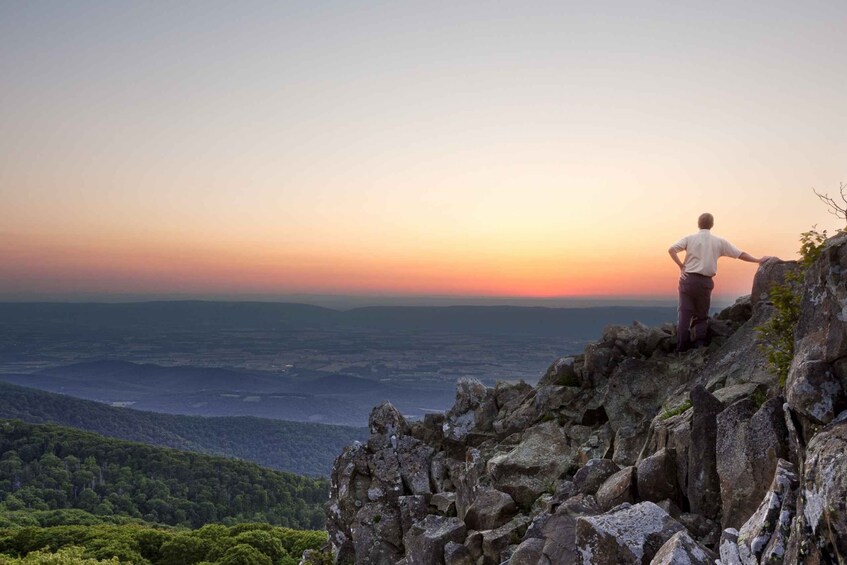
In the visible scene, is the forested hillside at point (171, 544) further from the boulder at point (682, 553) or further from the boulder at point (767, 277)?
the boulder at point (682, 553)

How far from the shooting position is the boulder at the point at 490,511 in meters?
16.3

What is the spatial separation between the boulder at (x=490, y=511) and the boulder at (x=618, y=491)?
13.4 feet

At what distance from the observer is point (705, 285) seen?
17203 mm

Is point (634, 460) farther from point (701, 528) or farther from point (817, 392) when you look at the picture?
point (817, 392)

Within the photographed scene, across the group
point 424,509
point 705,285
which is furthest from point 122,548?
point 705,285

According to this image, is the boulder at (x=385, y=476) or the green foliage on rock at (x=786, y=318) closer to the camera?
the green foliage on rock at (x=786, y=318)

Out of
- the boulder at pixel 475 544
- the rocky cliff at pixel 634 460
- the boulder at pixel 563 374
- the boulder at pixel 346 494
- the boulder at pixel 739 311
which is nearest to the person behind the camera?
the rocky cliff at pixel 634 460

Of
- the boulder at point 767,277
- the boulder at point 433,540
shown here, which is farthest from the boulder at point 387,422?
the boulder at point 767,277

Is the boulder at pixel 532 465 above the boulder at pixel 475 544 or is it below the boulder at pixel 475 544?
above

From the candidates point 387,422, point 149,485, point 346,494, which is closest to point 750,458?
point 387,422

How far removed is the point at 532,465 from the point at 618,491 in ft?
19.0

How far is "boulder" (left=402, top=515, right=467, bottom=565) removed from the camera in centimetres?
1617

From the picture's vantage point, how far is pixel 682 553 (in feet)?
26.8

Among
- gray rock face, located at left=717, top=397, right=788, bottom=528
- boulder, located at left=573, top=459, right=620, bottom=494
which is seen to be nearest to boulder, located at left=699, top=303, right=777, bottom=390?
gray rock face, located at left=717, top=397, right=788, bottom=528
